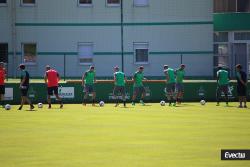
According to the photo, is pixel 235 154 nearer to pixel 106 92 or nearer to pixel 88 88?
pixel 88 88

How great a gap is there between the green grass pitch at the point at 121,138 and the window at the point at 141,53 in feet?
65.2

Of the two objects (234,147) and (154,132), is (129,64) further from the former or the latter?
(234,147)

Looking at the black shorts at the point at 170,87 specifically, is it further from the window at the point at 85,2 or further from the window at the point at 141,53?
the window at the point at 85,2

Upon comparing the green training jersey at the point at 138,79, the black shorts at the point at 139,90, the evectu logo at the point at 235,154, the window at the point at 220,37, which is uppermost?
the window at the point at 220,37

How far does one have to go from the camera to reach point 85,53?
161 ft

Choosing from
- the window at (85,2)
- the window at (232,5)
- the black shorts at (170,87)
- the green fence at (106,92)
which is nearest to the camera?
the black shorts at (170,87)

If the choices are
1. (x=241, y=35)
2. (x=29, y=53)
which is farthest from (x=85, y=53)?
(x=241, y=35)

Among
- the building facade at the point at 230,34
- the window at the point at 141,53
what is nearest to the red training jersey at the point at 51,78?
the window at the point at 141,53

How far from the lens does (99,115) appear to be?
92.5 ft

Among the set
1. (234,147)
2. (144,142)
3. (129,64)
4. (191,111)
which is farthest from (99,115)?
(129,64)

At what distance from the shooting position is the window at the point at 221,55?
5128 centimetres

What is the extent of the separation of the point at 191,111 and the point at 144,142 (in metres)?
13.2

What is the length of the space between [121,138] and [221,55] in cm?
3376

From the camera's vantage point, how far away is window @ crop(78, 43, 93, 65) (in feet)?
161
